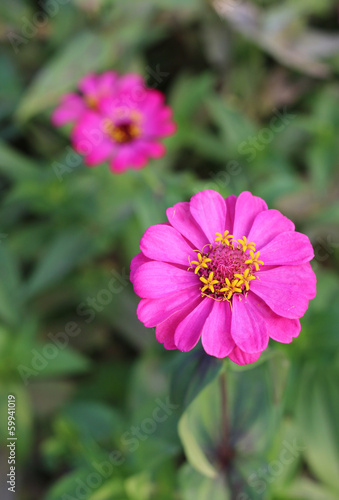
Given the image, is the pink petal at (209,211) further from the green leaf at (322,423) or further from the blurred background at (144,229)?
the green leaf at (322,423)

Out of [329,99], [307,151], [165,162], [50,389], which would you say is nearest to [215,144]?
[165,162]

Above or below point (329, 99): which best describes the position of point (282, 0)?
above

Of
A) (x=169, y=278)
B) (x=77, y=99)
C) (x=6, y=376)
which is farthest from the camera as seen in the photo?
(x=77, y=99)

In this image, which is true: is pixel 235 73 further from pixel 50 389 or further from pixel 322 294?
pixel 50 389

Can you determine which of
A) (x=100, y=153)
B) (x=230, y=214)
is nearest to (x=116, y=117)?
(x=100, y=153)

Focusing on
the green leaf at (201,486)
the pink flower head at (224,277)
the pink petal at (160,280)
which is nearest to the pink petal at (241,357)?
the pink flower head at (224,277)

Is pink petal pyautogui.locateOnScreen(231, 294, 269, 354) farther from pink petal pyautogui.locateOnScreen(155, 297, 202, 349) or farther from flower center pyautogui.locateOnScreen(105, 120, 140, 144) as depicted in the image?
flower center pyautogui.locateOnScreen(105, 120, 140, 144)

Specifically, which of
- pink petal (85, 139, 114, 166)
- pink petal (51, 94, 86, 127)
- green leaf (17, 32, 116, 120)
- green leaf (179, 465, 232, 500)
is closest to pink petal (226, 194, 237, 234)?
green leaf (179, 465, 232, 500)

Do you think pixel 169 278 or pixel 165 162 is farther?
pixel 165 162
